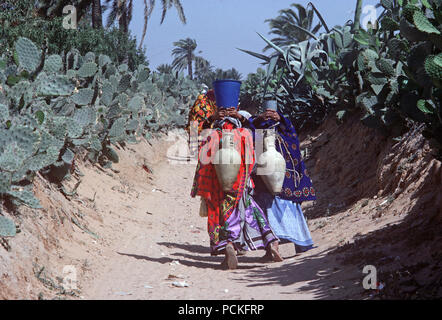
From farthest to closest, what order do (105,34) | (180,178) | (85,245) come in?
(105,34) → (180,178) → (85,245)

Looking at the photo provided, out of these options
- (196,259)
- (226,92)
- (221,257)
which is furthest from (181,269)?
(226,92)

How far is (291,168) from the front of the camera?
21.3ft

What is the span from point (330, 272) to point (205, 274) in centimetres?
118

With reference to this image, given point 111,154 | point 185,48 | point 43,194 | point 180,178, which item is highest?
point 185,48

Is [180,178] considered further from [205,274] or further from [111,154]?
[205,274]

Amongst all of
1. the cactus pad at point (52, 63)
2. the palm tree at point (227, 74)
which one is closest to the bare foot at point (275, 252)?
the cactus pad at point (52, 63)

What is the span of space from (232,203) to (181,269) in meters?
0.81

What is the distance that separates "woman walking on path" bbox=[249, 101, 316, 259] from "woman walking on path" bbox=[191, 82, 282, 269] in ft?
0.91

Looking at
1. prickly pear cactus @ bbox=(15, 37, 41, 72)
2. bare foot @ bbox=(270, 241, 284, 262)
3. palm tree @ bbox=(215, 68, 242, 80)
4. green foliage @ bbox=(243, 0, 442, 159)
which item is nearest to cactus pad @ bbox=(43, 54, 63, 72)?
prickly pear cactus @ bbox=(15, 37, 41, 72)

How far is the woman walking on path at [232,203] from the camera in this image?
576 centimetres

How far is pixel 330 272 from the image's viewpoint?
5023mm

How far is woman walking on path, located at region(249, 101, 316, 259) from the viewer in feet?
20.5

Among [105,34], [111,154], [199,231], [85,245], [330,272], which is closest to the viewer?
[330,272]

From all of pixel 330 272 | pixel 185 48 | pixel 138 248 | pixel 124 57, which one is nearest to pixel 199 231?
pixel 138 248
